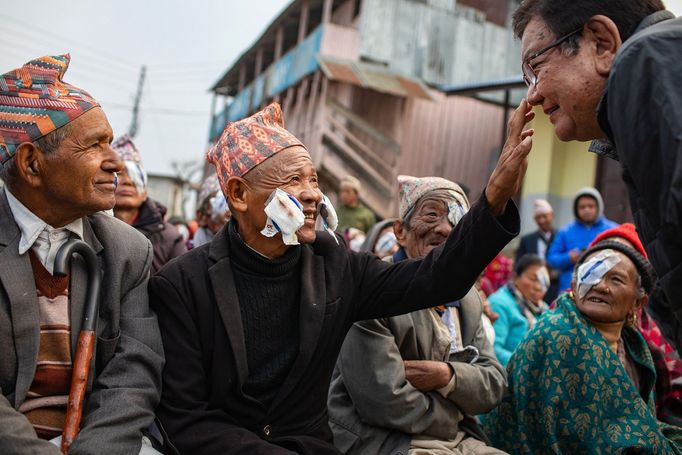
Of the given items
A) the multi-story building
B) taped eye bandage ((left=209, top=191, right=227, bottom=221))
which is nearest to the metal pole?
the multi-story building

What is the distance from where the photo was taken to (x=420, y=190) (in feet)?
11.2

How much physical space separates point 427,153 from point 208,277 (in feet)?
49.2

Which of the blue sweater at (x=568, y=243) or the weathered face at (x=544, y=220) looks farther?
the weathered face at (x=544, y=220)

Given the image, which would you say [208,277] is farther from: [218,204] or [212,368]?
[218,204]

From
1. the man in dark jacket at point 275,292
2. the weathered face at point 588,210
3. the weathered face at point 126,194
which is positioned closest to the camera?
the man in dark jacket at point 275,292

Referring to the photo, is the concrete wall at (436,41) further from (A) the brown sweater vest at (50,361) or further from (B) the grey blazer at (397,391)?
(A) the brown sweater vest at (50,361)

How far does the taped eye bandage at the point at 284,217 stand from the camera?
2578mm

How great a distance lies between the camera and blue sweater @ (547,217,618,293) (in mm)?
7483

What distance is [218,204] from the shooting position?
5.51 m

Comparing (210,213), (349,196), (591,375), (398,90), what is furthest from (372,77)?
(591,375)

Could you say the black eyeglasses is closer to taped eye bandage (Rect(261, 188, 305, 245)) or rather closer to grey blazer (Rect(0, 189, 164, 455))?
taped eye bandage (Rect(261, 188, 305, 245))

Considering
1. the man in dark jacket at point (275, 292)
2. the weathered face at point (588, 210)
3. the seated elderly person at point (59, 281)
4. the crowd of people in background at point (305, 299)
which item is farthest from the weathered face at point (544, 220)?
the seated elderly person at point (59, 281)

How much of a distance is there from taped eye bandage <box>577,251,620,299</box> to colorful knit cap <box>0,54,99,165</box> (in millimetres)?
2582

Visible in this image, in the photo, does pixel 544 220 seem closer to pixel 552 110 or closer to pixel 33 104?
pixel 552 110
